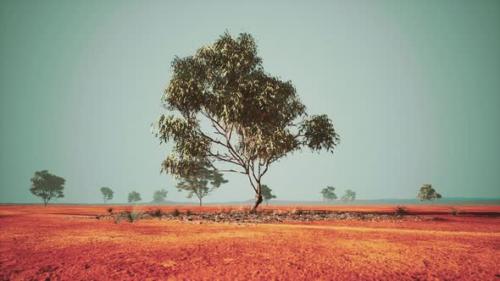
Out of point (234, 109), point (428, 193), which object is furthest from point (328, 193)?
point (234, 109)

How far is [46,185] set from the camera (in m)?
108

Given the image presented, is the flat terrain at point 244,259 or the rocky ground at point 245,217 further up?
the flat terrain at point 244,259

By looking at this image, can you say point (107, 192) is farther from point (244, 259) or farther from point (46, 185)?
point (244, 259)

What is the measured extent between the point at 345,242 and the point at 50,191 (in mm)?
123027

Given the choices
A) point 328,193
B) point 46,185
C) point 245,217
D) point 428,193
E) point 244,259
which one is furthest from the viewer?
point 328,193

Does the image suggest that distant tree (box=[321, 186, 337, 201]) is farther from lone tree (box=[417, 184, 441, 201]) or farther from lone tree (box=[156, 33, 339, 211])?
lone tree (box=[156, 33, 339, 211])

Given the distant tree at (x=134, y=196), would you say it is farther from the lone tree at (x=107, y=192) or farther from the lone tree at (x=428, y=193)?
the lone tree at (x=428, y=193)

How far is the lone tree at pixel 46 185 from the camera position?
107m

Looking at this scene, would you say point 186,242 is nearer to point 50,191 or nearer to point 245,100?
point 245,100

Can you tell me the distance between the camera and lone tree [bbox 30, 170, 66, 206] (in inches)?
4218

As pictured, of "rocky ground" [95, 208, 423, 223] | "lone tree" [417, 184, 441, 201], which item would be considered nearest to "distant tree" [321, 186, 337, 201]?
"lone tree" [417, 184, 441, 201]

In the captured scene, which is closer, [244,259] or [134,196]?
[244,259]

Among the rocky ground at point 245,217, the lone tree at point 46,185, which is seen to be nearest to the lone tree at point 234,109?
the rocky ground at point 245,217

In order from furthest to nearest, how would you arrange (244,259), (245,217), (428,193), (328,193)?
(328,193) < (428,193) < (245,217) < (244,259)
